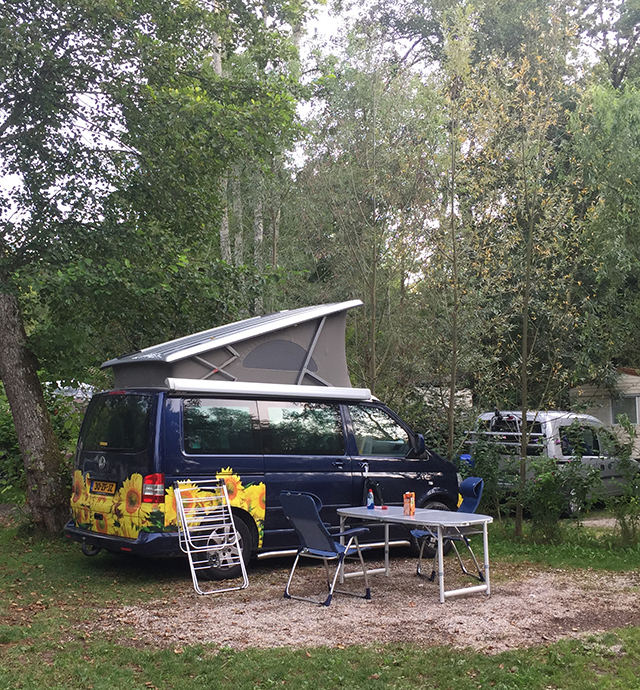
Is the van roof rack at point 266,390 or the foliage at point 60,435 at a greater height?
the van roof rack at point 266,390

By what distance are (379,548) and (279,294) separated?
26.6ft

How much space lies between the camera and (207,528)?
747 centimetres

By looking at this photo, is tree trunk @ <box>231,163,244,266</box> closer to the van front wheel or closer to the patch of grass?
the patch of grass

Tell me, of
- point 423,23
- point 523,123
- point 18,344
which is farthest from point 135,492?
point 423,23

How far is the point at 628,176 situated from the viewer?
18875 mm

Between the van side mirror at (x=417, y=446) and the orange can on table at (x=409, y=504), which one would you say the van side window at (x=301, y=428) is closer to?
the van side mirror at (x=417, y=446)

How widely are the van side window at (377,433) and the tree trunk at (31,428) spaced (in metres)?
4.02

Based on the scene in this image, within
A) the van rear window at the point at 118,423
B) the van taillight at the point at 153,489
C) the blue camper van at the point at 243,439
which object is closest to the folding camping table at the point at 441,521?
the blue camper van at the point at 243,439

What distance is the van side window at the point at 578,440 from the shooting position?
10086mm

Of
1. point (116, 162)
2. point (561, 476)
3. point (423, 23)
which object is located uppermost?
point (423, 23)

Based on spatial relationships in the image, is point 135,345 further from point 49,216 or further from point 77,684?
point 77,684

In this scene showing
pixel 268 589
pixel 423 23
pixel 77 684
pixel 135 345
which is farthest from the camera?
pixel 423 23

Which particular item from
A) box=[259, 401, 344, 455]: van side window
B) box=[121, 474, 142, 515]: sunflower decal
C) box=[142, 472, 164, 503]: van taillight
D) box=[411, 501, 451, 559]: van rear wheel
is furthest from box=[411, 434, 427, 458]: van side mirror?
box=[121, 474, 142, 515]: sunflower decal

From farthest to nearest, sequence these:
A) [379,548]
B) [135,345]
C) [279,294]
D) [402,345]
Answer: [279,294] → [402,345] → [135,345] → [379,548]
